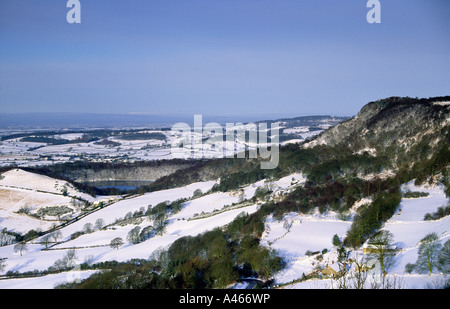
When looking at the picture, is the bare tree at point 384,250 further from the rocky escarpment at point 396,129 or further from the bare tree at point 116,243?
the bare tree at point 116,243

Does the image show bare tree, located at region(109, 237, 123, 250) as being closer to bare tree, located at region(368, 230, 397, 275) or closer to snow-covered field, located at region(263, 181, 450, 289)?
snow-covered field, located at region(263, 181, 450, 289)

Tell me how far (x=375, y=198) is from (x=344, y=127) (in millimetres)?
37490

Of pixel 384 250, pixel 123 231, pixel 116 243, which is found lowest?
pixel 123 231

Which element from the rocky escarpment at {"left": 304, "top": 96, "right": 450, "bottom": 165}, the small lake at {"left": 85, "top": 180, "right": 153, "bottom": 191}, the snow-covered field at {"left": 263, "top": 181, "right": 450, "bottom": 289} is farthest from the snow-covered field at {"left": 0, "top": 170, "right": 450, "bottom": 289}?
the small lake at {"left": 85, "top": 180, "right": 153, "bottom": 191}

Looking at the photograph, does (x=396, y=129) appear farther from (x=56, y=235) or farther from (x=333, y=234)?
(x=56, y=235)

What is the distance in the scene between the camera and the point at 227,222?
116 feet

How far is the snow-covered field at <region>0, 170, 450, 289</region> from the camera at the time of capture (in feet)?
66.1

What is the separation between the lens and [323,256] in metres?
21.3

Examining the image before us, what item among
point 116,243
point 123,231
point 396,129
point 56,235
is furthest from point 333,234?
point 56,235

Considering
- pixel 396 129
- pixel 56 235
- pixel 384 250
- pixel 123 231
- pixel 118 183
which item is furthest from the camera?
pixel 118 183

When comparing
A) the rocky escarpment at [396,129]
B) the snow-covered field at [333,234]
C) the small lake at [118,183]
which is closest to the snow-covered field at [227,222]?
the snow-covered field at [333,234]
